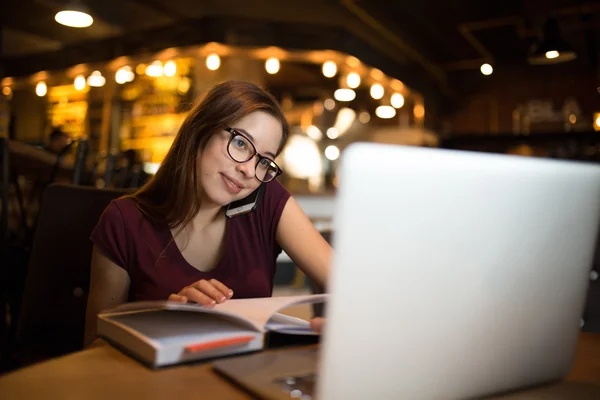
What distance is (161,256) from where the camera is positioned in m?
1.08

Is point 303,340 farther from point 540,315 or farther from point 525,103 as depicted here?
point 525,103

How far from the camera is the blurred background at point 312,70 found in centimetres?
513

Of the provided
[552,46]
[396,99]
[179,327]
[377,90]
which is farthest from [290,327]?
[396,99]

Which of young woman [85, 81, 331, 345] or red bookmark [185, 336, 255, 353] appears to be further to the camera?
young woman [85, 81, 331, 345]

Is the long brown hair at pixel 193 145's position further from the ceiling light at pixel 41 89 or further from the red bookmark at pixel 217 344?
the ceiling light at pixel 41 89

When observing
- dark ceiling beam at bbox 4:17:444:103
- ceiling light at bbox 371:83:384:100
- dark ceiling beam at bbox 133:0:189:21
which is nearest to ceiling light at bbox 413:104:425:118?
ceiling light at bbox 371:83:384:100

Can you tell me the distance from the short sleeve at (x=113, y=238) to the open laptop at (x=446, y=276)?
557 mm

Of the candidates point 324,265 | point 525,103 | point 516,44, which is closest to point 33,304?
point 324,265

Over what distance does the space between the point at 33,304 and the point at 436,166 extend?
109 cm

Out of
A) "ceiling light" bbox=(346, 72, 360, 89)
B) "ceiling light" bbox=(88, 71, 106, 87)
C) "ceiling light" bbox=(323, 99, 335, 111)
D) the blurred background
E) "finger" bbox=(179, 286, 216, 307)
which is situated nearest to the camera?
"finger" bbox=(179, 286, 216, 307)

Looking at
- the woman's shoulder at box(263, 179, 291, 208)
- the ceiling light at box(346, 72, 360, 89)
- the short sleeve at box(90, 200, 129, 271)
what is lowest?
the short sleeve at box(90, 200, 129, 271)

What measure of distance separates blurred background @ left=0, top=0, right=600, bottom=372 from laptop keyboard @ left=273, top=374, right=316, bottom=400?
3300 mm

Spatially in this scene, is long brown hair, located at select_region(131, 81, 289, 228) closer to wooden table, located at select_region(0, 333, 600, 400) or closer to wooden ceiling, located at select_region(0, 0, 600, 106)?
wooden table, located at select_region(0, 333, 600, 400)

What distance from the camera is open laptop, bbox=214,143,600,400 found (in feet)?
1.26
